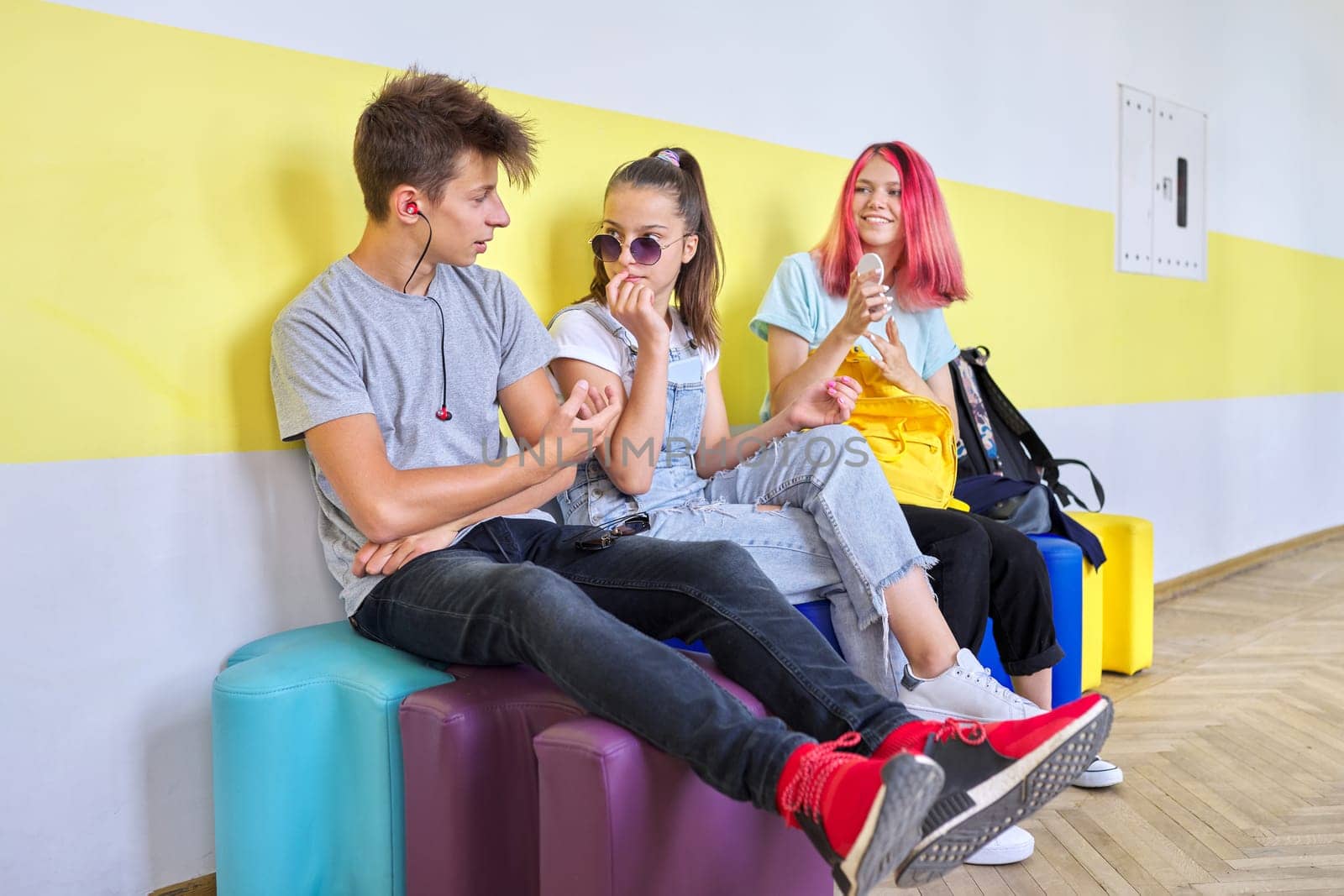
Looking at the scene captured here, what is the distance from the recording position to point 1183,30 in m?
4.09

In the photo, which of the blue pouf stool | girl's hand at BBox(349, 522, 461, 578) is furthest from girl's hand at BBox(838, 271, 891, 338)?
girl's hand at BBox(349, 522, 461, 578)

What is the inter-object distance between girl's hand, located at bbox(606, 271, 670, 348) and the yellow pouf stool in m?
1.63

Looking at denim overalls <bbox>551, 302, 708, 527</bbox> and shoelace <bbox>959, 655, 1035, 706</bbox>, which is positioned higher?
denim overalls <bbox>551, 302, 708, 527</bbox>

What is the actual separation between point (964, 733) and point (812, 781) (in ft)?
0.80

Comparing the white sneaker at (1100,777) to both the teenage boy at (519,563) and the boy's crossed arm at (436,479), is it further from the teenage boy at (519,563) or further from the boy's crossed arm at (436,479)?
the boy's crossed arm at (436,479)

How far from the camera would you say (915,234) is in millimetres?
2598

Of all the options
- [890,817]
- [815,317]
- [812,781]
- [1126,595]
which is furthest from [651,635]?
[1126,595]

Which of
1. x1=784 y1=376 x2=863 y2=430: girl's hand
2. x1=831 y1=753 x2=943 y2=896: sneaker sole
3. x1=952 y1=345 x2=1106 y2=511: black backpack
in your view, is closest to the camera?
x1=831 y1=753 x2=943 y2=896: sneaker sole

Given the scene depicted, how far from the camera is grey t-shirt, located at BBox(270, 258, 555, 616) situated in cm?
166

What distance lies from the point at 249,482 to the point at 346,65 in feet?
2.38

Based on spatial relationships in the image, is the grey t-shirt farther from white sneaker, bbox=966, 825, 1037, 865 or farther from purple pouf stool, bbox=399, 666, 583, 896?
white sneaker, bbox=966, 825, 1037, 865

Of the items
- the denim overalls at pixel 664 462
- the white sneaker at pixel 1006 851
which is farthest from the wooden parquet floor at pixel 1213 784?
the denim overalls at pixel 664 462

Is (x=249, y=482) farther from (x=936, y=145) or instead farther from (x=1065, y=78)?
(x=1065, y=78)

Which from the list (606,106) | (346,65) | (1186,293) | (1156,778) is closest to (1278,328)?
(1186,293)
